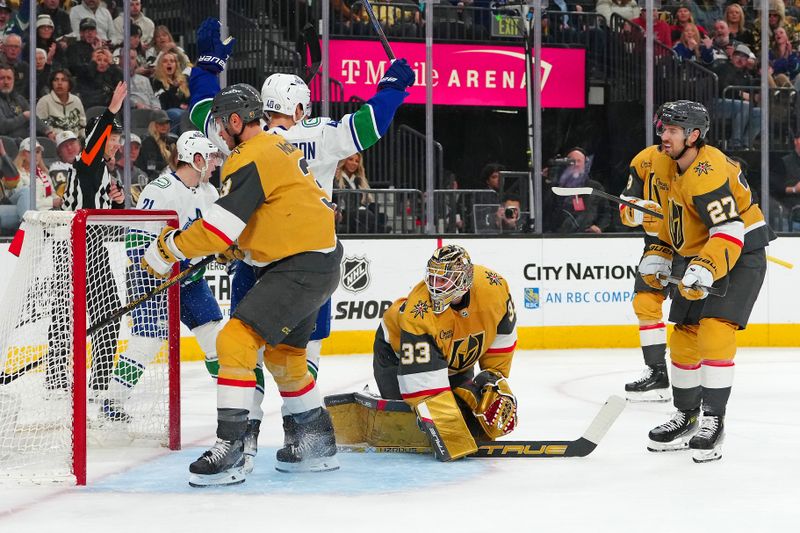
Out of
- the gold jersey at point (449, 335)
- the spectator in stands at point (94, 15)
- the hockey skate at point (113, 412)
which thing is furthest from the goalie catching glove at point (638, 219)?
the spectator in stands at point (94, 15)

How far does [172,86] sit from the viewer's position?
23.7 ft

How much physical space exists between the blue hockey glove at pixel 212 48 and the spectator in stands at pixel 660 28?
4.75 m

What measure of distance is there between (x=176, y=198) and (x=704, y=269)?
2.05 meters

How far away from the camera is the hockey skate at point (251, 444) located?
11.7 feet

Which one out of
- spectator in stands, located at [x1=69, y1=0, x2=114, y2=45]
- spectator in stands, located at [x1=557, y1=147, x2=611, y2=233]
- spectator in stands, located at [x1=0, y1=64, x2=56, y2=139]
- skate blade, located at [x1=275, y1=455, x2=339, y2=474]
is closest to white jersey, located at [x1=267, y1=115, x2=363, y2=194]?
skate blade, located at [x1=275, y1=455, x2=339, y2=474]

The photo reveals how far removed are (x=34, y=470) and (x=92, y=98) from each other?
12.6 feet

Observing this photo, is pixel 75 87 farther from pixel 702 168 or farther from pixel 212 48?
pixel 702 168

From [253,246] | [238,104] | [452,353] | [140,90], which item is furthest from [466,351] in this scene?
[140,90]

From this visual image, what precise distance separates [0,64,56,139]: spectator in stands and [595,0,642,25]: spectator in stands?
408 cm

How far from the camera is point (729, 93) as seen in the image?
8.25m

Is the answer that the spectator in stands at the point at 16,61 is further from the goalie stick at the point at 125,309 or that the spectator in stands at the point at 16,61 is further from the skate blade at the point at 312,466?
the skate blade at the point at 312,466

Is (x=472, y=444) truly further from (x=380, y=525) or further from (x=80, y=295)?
(x=80, y=295)

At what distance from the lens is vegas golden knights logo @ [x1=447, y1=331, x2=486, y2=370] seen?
3.82 meters

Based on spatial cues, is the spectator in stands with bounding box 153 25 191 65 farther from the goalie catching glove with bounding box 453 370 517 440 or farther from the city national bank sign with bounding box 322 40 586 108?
the goalie catching glove with bounding box 453 370 517 440
